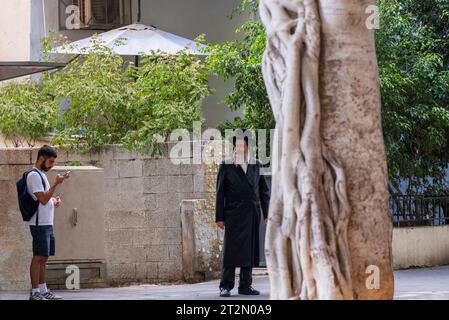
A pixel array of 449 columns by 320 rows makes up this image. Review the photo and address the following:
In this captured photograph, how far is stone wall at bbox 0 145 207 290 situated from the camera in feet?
48.0

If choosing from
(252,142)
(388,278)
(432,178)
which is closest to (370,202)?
(388,278)

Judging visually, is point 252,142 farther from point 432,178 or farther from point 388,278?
point 388,278

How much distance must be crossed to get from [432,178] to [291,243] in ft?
35.3

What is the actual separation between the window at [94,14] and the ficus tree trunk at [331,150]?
13.6 metres

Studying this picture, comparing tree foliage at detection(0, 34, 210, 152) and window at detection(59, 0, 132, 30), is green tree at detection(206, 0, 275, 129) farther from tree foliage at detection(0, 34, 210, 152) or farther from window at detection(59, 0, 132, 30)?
window at detection(59, 0, 132, 30)

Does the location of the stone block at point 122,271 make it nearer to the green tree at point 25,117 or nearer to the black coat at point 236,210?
the green tree at point 25,117

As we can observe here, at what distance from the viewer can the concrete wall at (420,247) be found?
653 inches

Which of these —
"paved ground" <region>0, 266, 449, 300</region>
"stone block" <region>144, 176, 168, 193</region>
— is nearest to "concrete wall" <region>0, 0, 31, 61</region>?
"stone block" <region>144, 176, 168, 193</region>

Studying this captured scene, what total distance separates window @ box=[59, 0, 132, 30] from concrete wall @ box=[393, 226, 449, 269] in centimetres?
753

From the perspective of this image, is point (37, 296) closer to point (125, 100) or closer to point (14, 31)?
point (125, 100)

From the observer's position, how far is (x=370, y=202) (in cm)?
746

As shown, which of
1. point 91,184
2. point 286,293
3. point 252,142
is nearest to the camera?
point 286,293

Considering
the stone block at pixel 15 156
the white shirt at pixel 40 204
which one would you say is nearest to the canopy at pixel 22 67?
the white shirt at pixel 40 204

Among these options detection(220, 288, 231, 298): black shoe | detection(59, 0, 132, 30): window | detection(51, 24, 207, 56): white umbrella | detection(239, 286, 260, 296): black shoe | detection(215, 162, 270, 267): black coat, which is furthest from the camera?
detection(59, 0, 132, 30): window
